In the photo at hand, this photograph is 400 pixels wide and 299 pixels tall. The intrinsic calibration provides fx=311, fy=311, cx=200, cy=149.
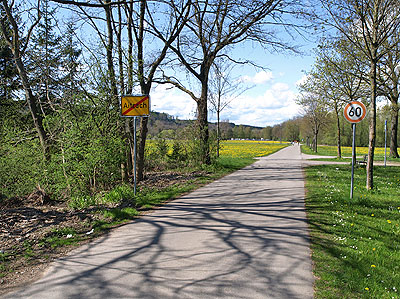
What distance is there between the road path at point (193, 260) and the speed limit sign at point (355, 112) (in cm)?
342

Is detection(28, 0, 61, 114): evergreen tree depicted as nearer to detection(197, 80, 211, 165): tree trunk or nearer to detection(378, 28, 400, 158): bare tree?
detection(197, 80, 211, 165): tree trunk

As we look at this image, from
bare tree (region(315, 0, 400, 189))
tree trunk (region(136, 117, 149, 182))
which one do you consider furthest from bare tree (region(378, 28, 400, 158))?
tree trunk (region(136, 117, 149, 182))

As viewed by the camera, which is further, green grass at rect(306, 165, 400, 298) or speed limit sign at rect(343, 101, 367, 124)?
speed limit sign at rect(343, 101, 367, 124)

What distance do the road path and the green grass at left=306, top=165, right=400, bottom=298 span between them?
9.0 inches

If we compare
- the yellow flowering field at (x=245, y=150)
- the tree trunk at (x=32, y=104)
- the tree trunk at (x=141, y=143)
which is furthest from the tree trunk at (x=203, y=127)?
the tree trunk at (x=32, y=104)

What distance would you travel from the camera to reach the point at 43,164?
8.45 metres

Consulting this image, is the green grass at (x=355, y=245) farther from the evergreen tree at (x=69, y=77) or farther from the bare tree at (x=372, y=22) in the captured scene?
the evergreen tree at (x=69, y=77)

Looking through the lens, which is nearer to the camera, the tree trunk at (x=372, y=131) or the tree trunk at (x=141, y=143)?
the tree trunk at (x=372, y=131)

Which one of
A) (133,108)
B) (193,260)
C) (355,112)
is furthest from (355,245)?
(133,108)

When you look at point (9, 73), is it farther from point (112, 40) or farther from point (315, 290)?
point (315, 290)

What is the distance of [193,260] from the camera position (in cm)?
436

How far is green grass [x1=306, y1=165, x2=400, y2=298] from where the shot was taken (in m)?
3.62

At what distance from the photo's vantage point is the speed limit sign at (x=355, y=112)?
8.76 meters

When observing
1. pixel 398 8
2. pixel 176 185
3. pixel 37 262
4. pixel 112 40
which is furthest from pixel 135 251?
pixel 398 8
